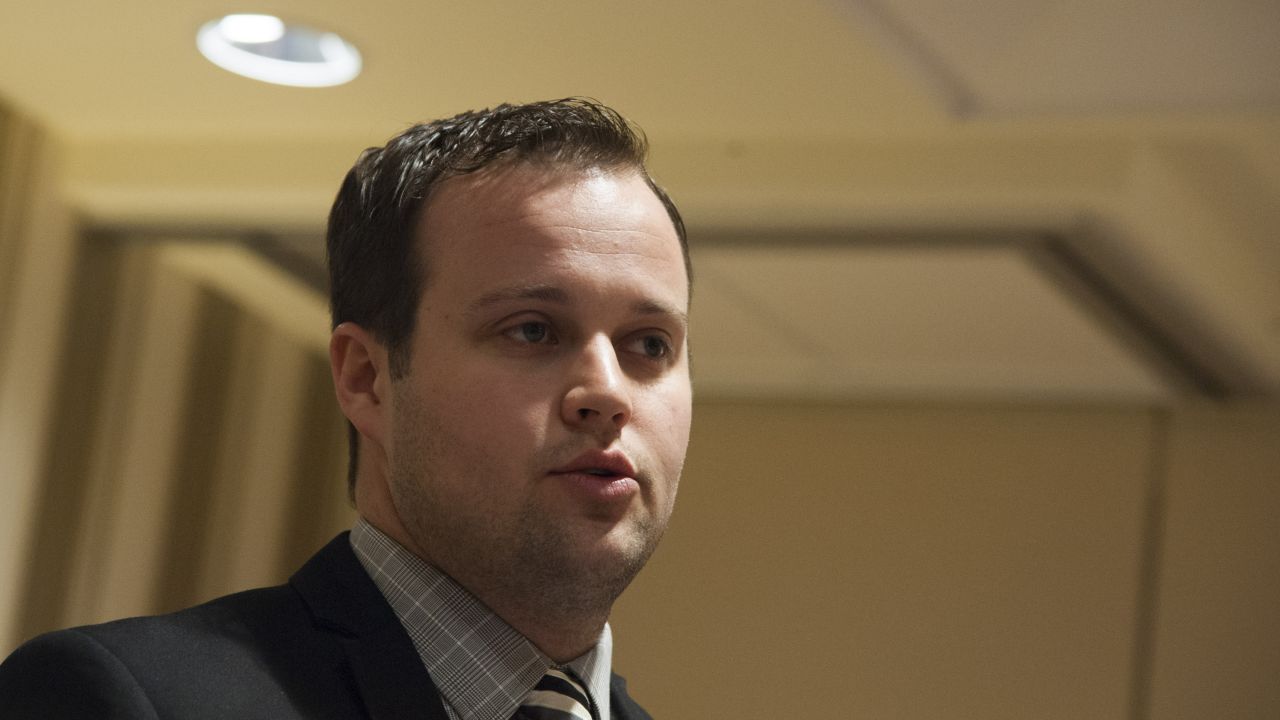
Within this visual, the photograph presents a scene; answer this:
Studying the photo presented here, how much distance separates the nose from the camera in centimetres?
117

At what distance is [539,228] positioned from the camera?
123cm

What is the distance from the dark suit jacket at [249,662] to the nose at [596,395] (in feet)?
0.68

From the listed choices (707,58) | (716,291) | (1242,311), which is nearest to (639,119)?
(707,58)

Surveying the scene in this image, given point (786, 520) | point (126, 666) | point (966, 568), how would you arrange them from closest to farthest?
point (126, 666)
point (966, 568)
point (786, 520)

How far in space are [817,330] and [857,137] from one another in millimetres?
1008

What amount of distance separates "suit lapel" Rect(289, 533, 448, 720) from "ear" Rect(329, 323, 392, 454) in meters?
0.10

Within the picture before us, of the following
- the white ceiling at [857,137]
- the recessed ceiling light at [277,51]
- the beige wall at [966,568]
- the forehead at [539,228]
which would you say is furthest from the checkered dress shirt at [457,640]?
the beige wall at [966,568]

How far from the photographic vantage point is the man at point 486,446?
1140 millimetres

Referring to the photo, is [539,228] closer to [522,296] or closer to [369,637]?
[522,296]

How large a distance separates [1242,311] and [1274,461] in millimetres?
646

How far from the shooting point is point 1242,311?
3533 millimetres

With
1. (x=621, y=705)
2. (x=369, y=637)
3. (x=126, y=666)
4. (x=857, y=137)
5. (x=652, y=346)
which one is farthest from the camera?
(x=857, y=137)

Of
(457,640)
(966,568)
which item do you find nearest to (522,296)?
(457,640)

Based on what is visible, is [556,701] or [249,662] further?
[556,701]
